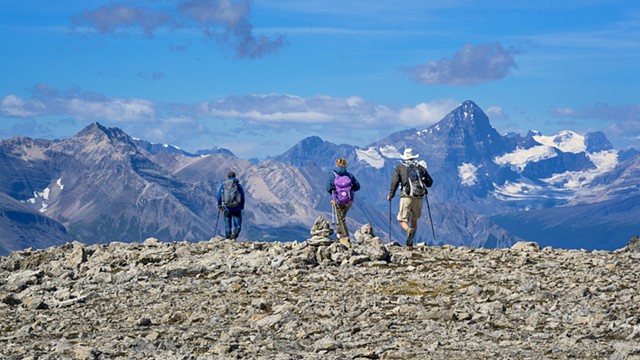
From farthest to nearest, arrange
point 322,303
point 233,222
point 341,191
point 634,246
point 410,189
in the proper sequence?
point 233,222 < point 341,191 < point 634,246 < point 410,189 < point 322,303

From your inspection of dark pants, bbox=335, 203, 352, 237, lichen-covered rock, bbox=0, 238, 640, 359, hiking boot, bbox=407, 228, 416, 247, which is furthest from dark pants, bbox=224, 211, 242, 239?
hiking boot, bbox=407, 228, 416, 247

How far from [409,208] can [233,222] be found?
984 cm

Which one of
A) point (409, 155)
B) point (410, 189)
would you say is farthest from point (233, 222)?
point (410, 189)

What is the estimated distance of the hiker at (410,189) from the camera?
3431cm

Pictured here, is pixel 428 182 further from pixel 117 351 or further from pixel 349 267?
pixel 117 351

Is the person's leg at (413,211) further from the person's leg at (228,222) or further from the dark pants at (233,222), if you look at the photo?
the person's leg at (228,222)

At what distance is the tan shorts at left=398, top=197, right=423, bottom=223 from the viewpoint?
3438cm

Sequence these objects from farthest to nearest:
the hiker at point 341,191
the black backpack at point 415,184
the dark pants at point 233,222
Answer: the dark pants at point 233,222 → the hiker at point 341,191 → the black backpack at point 415,184

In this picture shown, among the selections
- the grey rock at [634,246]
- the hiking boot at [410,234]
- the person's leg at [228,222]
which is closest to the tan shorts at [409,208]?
the hiking boot at [410,234]

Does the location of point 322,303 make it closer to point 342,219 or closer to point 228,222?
point 342,219

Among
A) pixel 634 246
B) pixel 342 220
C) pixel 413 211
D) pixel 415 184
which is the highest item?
pixel 415 184

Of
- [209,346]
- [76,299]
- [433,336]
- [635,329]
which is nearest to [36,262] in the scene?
[76,299]

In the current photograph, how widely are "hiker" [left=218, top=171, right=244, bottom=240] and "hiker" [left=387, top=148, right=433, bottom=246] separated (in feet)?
27.9

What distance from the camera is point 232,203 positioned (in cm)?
4022
